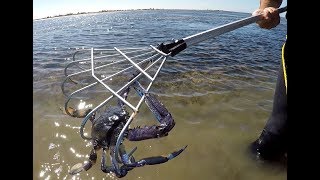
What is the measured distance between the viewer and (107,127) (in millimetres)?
3570

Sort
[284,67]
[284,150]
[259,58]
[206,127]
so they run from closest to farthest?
1. [284,67]
2. [284,150]
3. [206,127]
4. [259,58]

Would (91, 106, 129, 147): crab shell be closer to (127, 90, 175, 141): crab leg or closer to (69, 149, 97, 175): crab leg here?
(127, 90, 175, 141): crab leg

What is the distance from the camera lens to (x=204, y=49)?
14453 mm

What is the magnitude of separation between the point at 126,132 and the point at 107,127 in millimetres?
450

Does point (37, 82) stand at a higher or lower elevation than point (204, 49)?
lower

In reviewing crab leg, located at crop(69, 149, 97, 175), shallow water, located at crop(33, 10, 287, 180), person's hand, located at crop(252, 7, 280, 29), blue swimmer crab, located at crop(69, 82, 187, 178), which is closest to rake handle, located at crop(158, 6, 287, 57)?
person's hand, located at crop(252, 7, 280, 29)

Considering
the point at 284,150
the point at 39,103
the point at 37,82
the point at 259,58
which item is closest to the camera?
the point at 284,150

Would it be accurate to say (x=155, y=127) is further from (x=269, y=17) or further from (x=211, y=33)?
(x=269, y=17)

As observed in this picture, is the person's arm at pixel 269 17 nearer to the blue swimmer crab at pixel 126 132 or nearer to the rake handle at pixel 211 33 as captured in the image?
the rake handle at pixel 211 33

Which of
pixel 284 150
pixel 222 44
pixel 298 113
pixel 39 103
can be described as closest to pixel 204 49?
pixel 222 44

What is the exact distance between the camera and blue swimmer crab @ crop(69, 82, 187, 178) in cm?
312

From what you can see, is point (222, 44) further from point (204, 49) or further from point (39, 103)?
point (39, 103)

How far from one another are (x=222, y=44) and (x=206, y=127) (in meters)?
11.2

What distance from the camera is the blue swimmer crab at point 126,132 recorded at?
312 centimetres
